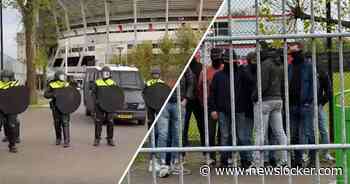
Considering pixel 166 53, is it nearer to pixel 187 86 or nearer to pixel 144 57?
pixel 144 57

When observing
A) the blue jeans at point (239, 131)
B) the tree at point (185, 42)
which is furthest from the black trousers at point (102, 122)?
the blue jeans at point (239, 131)

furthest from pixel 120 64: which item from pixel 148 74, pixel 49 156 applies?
pixel 49 156

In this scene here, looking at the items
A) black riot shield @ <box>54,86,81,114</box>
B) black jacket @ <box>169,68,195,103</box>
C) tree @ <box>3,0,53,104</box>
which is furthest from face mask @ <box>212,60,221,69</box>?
tree @ <box>3,0,53,104</box>

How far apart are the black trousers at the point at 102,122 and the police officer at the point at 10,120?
0.95 feet

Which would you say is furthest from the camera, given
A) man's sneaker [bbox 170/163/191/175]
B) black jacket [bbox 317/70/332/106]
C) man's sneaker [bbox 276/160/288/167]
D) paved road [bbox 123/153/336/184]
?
black jacket [bbox 317/70/332/106]

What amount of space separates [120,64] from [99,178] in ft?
1.65

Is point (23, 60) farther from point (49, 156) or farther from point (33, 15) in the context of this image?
point (49, 156)

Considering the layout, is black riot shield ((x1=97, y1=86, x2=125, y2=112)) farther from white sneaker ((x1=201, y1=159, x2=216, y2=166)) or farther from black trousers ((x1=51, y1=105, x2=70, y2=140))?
white sneaker ((x1=201, y1=159, x2=216, y2=166))

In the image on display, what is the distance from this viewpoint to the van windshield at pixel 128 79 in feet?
5.05

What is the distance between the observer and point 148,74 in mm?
1516

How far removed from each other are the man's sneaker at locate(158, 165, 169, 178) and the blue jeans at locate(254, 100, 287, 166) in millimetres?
389

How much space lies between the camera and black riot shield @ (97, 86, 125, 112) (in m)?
1.59

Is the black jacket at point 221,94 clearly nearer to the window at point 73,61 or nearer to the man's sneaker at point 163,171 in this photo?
the man's sneaker at point 163,171

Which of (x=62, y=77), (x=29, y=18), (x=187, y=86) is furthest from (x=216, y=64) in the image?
(x=29, y=18)
